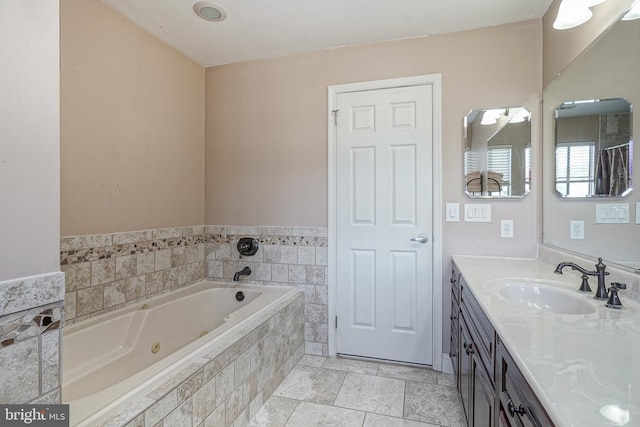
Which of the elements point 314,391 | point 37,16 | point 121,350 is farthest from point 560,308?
point 121,350

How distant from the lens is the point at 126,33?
2055 mm

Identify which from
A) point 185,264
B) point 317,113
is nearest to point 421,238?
point 317,113

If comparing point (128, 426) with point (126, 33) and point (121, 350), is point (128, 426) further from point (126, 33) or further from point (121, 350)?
point (126, 33)

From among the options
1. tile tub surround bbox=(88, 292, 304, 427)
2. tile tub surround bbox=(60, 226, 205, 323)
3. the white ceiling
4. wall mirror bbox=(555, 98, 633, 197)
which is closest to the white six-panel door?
the white ceiling

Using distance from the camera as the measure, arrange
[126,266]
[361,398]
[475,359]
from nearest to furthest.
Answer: [475,359] → [361,398] → [126,266]

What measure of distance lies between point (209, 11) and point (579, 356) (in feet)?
8.26

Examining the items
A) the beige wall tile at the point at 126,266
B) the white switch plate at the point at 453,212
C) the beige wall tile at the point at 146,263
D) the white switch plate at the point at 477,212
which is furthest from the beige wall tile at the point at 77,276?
the white switch plate at the point at 477,212

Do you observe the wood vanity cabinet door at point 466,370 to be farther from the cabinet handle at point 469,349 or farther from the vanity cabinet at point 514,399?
the vanity cabinet at point 514,399

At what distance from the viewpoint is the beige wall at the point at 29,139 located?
0.69 m

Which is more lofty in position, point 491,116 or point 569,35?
point 569,35

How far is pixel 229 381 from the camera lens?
1.52 meters

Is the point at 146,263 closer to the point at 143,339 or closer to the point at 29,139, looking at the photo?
the point at 143,339

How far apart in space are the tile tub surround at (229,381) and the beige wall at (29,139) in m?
0.61

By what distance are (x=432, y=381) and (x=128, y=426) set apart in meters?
1.90
